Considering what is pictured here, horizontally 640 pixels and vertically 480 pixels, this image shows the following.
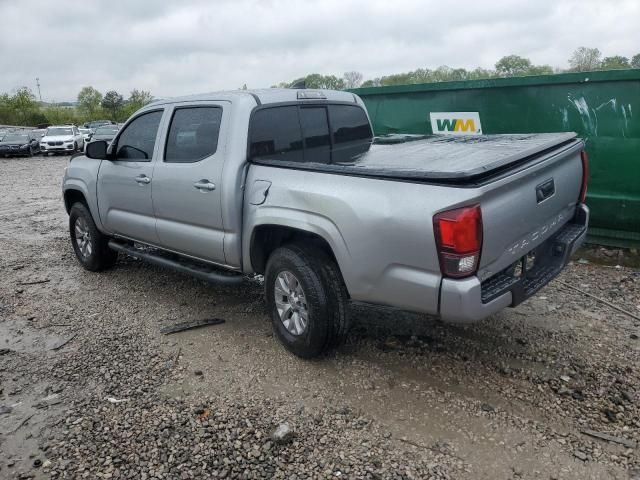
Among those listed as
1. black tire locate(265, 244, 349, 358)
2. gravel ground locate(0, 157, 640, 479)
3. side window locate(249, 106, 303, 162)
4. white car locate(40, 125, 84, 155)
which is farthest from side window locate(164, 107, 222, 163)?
white car locate(40, 125, 84, 155)

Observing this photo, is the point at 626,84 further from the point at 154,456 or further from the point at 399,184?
the point at 154,456

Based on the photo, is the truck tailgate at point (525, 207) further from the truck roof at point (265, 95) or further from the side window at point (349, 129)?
the truck roof at point (265, 95)

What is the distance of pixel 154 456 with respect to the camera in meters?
2.87

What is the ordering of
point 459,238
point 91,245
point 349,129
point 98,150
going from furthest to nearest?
point 91,245 < point 98,150 < point 349,129 < point 459,238

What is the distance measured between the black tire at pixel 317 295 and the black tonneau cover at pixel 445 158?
23.8 inches

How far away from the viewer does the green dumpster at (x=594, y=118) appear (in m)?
5.61

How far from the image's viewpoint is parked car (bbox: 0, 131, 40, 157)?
25.0 metres

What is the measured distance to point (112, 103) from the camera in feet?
260

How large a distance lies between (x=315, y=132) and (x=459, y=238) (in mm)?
2125

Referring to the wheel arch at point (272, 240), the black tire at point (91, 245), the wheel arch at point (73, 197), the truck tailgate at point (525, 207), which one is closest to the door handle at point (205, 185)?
the wheel arch at point (272, 240)

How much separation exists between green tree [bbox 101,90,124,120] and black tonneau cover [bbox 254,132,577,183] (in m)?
80.4

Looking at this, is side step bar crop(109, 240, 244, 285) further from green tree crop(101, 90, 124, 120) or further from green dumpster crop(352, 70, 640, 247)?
green tree crop(101, 90, 124, 120)

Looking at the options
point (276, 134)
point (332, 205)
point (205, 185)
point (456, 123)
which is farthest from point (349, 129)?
point (456, 123)

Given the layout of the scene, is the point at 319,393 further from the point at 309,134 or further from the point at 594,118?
the point at 594,118
